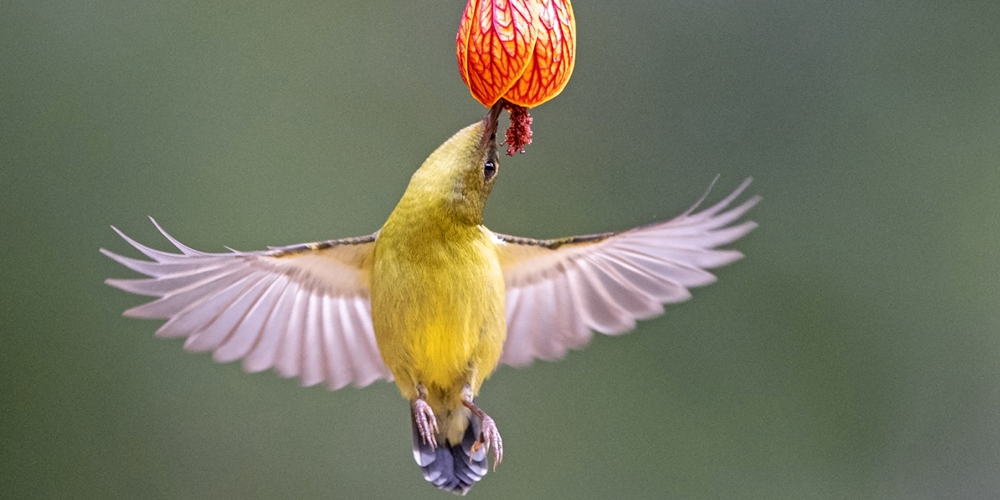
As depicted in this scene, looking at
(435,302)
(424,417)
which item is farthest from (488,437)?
(435,302)

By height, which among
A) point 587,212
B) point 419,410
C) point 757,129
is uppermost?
point 757,129

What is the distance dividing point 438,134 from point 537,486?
4.69ft

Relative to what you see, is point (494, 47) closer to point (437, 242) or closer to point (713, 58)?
point (437, 242)

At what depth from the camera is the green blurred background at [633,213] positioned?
13.5 feet

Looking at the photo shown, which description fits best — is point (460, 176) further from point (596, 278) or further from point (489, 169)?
point (596, 278)

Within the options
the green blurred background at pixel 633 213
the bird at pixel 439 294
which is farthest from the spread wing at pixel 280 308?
the green blurred background at pixel 633 213

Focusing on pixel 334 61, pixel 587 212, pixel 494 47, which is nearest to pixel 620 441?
pixel 587 212

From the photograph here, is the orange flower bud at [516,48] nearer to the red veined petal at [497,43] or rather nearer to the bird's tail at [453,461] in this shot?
the red veined petal at [497,43]

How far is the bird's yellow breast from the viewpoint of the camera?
8.04 ft

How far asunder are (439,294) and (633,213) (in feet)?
6.63

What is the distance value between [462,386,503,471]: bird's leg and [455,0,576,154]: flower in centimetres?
79

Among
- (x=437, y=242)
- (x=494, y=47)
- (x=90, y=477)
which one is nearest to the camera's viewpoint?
(x=494, y=47)

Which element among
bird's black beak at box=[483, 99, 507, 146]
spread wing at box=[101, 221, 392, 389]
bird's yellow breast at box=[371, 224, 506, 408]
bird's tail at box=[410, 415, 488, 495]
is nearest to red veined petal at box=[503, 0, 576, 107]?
bird's black beak at box=[483, 99, 507, 146]

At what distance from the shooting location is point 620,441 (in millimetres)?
4277
